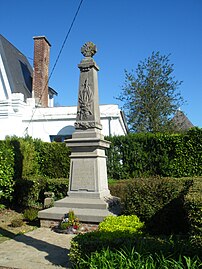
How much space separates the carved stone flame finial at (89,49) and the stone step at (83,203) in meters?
4.43

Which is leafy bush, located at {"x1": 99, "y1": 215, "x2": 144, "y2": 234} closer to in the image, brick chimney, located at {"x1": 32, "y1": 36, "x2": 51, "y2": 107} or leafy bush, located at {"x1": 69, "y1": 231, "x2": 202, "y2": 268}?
leafy bush, located at {"x1": 69, "y1": 231, "x2": 202, "y2": 268}

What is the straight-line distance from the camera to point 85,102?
26.9ft

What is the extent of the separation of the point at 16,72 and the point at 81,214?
15.9 meters

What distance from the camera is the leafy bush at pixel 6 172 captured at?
1074 centimetres

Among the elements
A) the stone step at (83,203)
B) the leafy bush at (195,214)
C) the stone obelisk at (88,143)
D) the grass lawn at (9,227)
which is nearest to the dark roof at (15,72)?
the grass lawn at (9,227)

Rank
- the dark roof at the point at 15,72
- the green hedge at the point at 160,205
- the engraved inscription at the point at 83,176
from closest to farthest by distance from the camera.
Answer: the green hedge at the point at 160,205, the engraved inscription at the point at 83,176, the dark roof at the point at 15,72

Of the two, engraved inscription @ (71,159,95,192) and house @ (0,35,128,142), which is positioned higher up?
house @ (0,35,128,142)

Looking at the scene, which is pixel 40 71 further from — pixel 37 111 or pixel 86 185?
pixel 86 185

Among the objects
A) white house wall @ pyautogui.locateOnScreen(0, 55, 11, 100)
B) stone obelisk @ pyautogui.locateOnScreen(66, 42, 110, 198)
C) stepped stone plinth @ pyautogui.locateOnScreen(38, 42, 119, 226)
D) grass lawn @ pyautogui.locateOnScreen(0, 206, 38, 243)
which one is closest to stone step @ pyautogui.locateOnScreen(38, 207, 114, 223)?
stepped stone plinth @ pyautogui.locateOnScreen(38, 42, 119, 226)

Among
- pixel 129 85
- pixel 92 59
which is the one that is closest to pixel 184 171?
pixel 92 59

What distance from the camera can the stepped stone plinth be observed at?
719 cm

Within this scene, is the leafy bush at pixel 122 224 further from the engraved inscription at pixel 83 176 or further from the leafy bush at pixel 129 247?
the engraved inscription at pixel 83 176

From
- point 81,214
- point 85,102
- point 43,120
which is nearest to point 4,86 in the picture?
point 43,120

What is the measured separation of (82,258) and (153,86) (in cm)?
2017
